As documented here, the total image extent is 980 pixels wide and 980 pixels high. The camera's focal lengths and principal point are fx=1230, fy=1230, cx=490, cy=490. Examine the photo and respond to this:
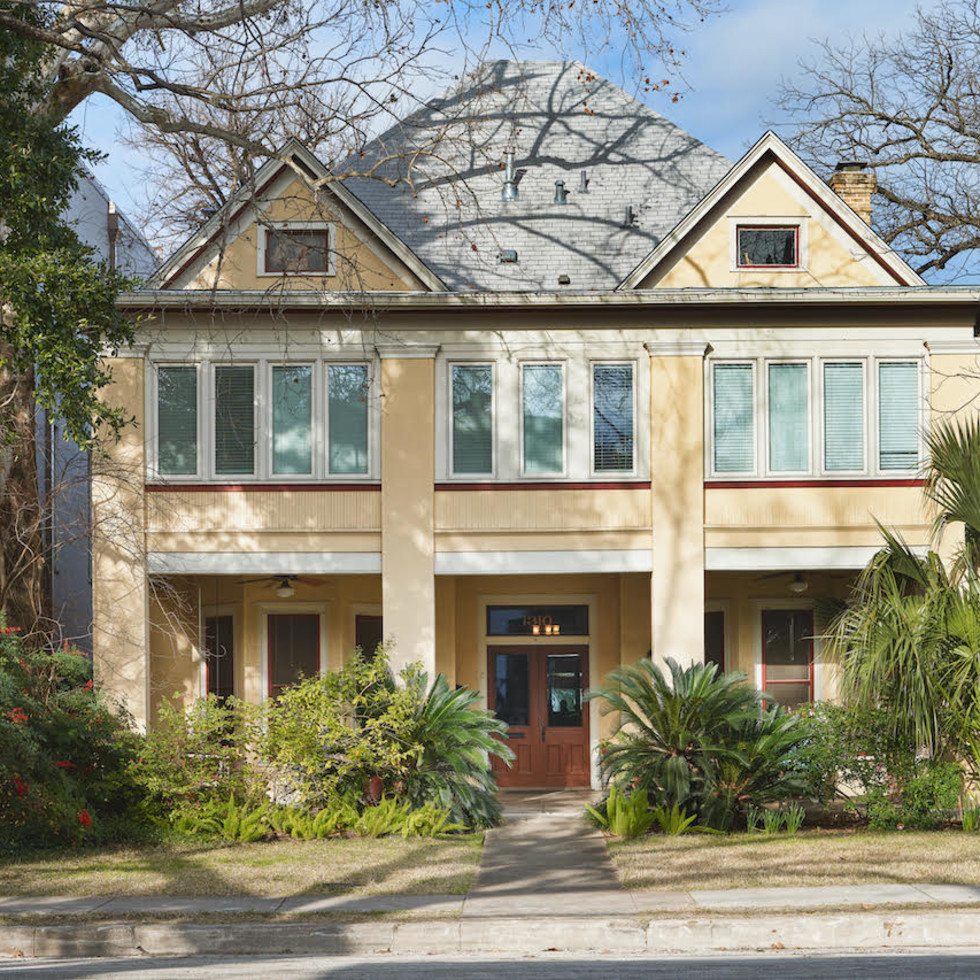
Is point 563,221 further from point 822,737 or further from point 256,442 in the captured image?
point 822,737

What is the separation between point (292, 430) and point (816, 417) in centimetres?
769

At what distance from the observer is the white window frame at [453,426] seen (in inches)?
709

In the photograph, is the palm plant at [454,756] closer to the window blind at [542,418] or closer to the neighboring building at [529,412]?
the neighboring building at [529,412]

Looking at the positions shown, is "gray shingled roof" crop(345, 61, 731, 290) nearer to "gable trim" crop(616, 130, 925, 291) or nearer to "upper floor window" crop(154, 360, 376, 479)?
"gable trim" crop(616, 130, 925, 291)

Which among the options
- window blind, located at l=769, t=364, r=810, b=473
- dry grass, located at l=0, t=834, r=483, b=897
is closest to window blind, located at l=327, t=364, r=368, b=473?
dry grass, located at l=0, t=834, r=483, b=897

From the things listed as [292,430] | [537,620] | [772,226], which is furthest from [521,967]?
[772,226]

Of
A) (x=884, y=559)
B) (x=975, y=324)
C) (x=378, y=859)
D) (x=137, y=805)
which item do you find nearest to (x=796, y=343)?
(x=975, y=324)

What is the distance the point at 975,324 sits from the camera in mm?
17969

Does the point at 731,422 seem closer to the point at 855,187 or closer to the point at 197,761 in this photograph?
the point at 855,187

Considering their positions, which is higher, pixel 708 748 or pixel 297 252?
pixel 297 252

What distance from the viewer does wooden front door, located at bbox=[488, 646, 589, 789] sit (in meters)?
20.2

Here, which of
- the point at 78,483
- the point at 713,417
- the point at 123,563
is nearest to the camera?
the point at 123,563

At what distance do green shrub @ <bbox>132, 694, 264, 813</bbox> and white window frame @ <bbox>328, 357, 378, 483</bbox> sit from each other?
150 inches

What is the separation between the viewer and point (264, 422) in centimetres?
1802
